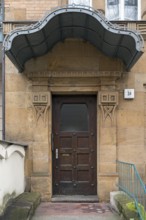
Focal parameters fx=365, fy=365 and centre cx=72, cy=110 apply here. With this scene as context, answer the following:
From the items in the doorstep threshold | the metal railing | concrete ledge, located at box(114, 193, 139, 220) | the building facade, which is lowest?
the doorstep threshold

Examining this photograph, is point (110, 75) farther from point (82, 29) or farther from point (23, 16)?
point (23, 16)

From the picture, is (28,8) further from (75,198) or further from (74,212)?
(74,212)

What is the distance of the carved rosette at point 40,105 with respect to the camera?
314 inches

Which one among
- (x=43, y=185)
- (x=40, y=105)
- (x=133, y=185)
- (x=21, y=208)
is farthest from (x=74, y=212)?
(x=40, y=105)

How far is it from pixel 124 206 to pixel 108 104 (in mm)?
2504

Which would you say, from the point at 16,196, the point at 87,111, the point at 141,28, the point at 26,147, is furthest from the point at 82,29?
the point at 16,196

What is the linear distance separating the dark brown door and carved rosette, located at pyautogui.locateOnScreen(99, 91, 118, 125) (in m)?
0.44

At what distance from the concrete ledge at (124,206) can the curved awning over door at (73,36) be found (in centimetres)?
268

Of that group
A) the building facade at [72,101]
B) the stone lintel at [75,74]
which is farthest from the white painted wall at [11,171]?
the stone lintel at [75,74]

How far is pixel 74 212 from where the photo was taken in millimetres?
6992

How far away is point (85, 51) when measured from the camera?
809cm

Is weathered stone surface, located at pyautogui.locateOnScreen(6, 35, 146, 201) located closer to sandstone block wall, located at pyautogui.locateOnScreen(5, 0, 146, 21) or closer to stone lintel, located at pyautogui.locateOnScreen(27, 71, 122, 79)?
stone lintel, located at pyautogui.locateOnScreen(27, 71, 122, 79)

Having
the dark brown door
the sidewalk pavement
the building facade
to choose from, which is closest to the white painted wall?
the building facade

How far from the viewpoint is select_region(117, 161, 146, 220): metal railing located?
5848 millimetres
